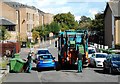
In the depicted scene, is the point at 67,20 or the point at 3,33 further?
the point at 67,20

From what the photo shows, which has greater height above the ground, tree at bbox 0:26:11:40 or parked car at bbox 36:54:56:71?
tree at bbox 0:26:11:40

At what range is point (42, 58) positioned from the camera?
30.2 m

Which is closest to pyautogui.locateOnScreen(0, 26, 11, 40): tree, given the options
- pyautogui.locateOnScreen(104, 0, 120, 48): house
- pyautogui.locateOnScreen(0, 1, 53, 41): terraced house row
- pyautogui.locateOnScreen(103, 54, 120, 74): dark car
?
pyautogui.locateOnScreen(0, 1, 53, 41): terraced house row

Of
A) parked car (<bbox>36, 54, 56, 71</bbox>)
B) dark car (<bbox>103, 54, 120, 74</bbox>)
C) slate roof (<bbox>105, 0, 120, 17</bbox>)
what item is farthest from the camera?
slate roof (<bbox>105, 0, 120, 17</bbox>)

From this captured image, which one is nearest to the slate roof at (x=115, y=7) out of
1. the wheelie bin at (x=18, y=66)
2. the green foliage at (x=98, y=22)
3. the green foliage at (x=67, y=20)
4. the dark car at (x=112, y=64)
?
the green foliage at (x=98, y=22)

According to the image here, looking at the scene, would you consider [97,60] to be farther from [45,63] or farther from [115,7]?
[115,7]

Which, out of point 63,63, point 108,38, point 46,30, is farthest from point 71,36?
point 46,30

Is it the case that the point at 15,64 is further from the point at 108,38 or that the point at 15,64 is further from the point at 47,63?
the point at 108,38

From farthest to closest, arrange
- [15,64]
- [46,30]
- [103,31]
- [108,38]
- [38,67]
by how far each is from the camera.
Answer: [46,30] < [103,31] < [108,38] < [38,67] < [15,64]

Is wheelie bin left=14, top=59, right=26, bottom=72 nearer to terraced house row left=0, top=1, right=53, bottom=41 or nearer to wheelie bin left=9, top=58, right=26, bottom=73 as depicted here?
wheelie bin left=9, top=58, right=26, bottom=73

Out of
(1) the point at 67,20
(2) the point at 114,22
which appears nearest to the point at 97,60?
(2) the point at 114,22

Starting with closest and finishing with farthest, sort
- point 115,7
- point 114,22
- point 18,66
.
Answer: point 18,66 < point 114,22 < point 115,7

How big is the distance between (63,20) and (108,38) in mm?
69493

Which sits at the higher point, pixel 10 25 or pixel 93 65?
pixel 10 25
